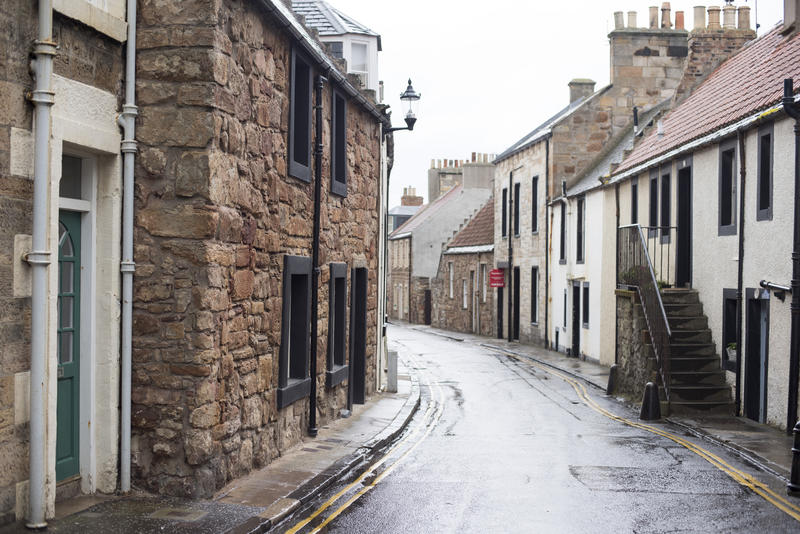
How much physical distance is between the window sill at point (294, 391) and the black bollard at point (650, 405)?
21.9 feet

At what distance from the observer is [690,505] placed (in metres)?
9.06

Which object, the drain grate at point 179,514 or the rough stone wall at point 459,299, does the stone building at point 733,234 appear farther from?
the rough stone wall at point 459,299

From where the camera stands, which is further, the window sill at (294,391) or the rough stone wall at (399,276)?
the rough stone wall at (399,276)

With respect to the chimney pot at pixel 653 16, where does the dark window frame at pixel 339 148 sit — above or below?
below

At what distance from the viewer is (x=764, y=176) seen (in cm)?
1502

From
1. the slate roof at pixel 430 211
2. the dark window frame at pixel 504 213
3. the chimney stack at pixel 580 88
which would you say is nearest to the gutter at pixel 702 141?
the dark window frame at pixel 504 213

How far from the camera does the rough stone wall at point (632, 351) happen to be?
1695 cm

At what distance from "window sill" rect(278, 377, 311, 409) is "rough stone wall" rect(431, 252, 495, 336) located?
28173 mm

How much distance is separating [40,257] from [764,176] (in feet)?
40.2

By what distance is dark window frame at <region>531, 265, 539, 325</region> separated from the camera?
1340 inches

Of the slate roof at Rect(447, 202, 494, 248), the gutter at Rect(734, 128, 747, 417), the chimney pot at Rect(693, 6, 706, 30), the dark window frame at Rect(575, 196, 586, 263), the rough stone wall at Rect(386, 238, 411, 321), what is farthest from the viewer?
the rough stone wall at Rect(386, 238, 411, 321)

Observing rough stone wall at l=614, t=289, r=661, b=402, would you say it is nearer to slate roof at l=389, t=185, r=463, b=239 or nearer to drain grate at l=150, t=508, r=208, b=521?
drain grate at l=150, t=508, r=208, b=521

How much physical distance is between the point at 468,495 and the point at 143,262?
13.8 ft

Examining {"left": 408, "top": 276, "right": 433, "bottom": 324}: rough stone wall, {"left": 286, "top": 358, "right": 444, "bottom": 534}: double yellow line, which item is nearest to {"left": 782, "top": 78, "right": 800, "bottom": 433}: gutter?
{"left": 286, "top": 358, "right": 444, "bottom": 534}: double yellow line
